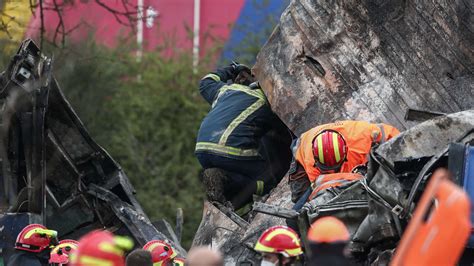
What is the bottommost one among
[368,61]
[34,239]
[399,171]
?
[399,171]

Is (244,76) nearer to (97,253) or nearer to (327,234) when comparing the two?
(327,234)

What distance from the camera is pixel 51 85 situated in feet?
39.3

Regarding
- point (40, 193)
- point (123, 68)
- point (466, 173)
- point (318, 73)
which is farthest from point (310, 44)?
point (123, 68)

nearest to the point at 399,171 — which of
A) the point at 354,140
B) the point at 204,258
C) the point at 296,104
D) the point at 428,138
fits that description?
the point at 428,138

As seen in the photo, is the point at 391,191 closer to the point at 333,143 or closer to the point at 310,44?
the point at 333,143

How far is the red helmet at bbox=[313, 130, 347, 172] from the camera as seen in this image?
9445 mm

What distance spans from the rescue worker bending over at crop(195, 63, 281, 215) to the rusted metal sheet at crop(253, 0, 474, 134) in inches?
10.1

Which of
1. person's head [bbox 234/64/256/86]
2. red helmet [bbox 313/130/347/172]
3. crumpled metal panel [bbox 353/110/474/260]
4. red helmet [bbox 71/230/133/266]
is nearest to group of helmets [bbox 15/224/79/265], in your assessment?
red helmet [bbox 313/130/347/172]

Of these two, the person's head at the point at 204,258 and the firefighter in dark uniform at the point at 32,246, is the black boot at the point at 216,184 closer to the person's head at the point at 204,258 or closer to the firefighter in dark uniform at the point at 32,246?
the firefighter in dark uniform at the point at 32,246

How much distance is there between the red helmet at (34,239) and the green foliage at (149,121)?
11.5 m

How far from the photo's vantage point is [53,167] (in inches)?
489

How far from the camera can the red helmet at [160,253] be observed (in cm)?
1031

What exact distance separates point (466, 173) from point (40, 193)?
4.83 meters

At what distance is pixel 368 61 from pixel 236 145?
4.81 feet
